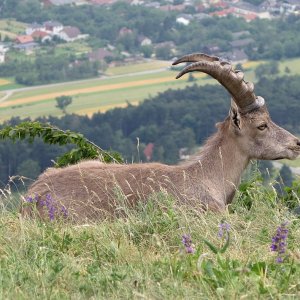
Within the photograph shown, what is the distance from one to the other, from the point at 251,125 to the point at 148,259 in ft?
12.5

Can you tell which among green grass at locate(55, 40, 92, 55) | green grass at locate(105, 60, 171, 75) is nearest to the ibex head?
green grass at locate(105, 60, 171, 75)

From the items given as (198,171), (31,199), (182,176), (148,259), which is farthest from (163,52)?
(148,259)

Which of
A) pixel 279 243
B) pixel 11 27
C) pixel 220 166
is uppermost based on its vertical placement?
pixel 279 243

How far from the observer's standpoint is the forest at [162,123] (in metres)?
29.0

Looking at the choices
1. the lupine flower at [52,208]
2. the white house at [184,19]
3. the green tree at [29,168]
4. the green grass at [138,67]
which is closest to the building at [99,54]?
the green grass at [138,67]

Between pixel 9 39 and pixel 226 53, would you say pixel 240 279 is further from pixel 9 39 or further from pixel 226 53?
pixel 9 39

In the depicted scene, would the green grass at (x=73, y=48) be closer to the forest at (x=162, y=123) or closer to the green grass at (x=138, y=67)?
the green grass at (x=138, y=67)

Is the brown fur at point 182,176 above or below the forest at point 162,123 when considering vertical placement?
above

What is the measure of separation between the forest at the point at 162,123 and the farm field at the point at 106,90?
6479 millimetres

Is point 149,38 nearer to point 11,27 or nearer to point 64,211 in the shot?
point 11,27

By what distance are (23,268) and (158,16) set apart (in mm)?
98301

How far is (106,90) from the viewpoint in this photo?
74.2m

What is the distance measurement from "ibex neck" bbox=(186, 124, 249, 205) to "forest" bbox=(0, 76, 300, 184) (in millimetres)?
15743

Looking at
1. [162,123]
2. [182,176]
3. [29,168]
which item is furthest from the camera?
[162,123]
